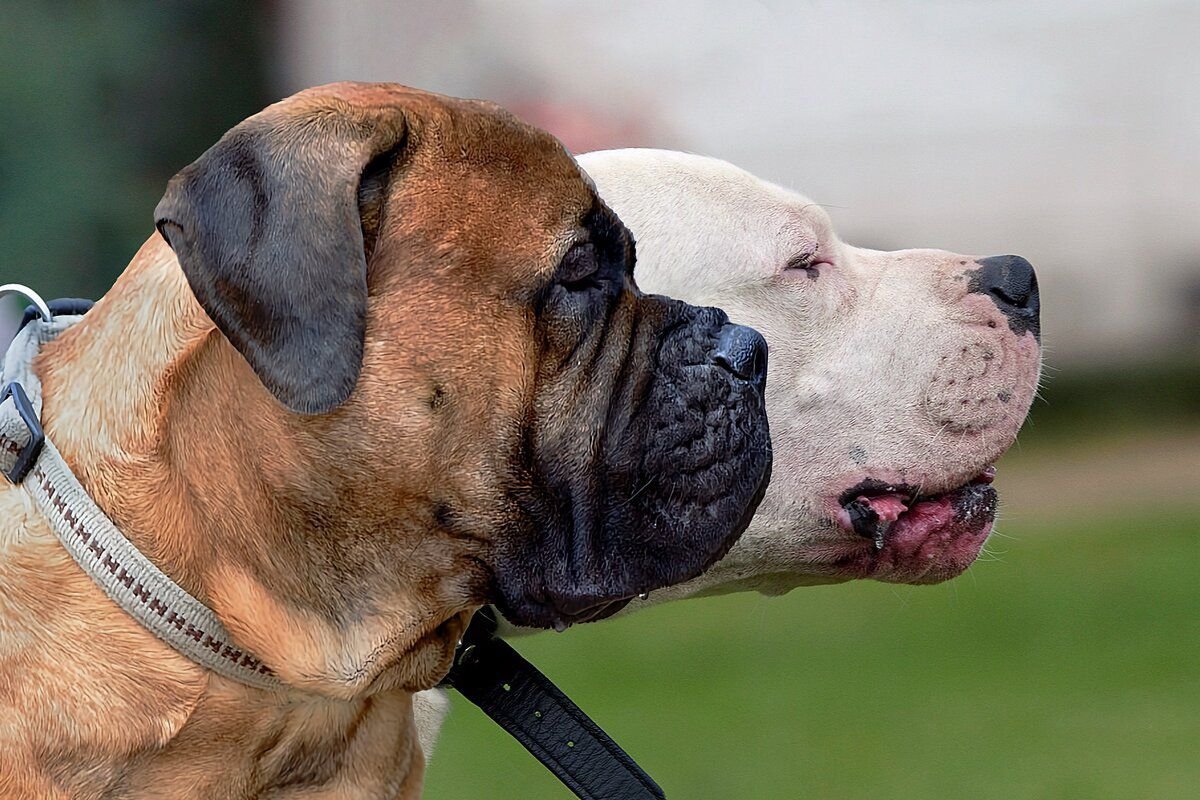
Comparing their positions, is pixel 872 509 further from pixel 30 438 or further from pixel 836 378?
pixel 30 438

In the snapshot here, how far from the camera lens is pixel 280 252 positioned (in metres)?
1.95

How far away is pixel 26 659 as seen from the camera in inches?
83.0

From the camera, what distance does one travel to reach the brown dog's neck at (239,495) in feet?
6.96

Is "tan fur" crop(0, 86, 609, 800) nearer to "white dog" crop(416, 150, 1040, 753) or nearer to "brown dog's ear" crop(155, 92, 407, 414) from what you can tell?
"brown dog's ear" crop(155, 92, 407, 414)

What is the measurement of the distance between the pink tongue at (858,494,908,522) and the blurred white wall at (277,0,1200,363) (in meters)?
6.56

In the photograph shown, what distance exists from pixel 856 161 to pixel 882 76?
0.68 metres

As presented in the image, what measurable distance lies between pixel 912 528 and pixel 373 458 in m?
1.14

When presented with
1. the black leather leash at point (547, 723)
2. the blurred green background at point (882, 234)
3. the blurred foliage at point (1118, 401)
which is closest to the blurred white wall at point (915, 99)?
the blurred green background at point (882, 234)

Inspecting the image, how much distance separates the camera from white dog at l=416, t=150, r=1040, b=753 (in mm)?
2783

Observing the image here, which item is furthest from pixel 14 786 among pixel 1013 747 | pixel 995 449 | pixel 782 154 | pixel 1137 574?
pixel 782 154

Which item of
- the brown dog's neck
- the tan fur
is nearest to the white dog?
the tan fur

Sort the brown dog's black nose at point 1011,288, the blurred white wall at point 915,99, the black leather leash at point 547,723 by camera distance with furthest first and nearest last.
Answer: the blurred white wall at point 915,99 → the brown dog's black nose at point 1011,288 → the black leather leash at point 547,723

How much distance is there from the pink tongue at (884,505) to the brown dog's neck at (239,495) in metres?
0.97

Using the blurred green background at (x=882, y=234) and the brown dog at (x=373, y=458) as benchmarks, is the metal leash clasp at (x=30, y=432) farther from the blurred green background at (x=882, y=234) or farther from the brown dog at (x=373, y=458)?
the blurred green background at (x=882, y=234)
